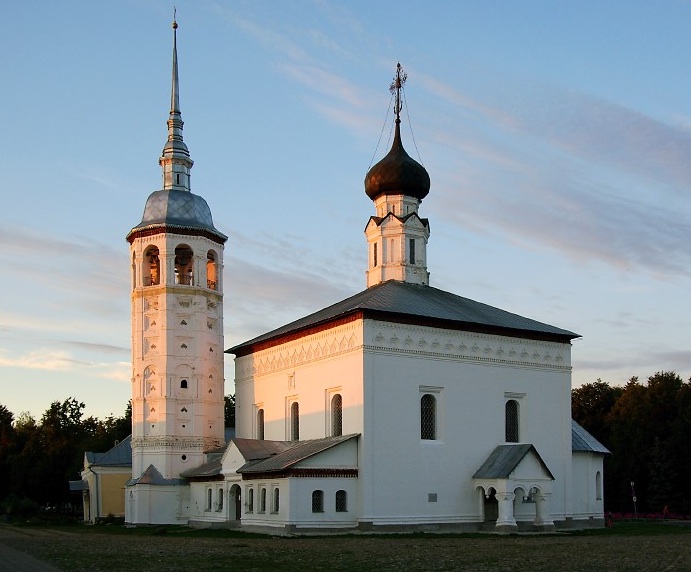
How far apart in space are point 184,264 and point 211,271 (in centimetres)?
129

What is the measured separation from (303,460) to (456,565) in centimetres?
1273

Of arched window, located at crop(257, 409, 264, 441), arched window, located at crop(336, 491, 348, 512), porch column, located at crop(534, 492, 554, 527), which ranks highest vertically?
arched window, located at crop(257, 409, 264, 441)

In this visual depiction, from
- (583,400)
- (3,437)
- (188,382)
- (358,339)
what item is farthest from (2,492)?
(358,339)

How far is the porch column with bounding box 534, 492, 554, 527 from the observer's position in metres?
32.7

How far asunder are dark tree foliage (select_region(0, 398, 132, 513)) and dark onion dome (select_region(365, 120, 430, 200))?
28.4 meters

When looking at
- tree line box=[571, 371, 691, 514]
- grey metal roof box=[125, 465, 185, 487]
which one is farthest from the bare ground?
tree line box=[571, 371, 691, 514]

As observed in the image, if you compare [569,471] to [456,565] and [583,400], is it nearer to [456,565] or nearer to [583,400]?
[456,565]

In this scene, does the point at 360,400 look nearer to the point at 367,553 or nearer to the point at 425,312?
the point at 425,312

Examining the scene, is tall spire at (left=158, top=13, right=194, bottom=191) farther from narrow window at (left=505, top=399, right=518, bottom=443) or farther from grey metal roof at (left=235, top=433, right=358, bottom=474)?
narrow window at (left=505, top=399, right=518, bottom=443)

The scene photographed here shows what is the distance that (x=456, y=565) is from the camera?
18.0 metres

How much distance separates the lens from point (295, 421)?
3638 cm

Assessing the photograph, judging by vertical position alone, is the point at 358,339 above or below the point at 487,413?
above

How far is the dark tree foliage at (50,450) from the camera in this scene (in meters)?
61.8

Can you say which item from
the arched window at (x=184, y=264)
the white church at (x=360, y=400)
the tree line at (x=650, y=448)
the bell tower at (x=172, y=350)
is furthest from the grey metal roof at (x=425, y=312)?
the tree line at (x=650, y=448)
